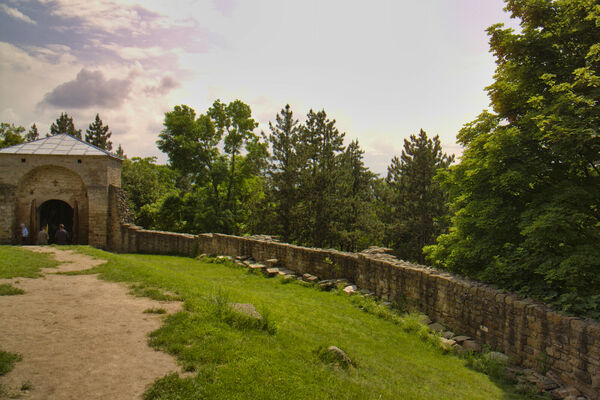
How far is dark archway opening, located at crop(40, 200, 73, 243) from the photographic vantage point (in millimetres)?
21672

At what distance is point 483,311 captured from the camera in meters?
8.37

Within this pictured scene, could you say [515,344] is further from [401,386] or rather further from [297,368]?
[297,368]

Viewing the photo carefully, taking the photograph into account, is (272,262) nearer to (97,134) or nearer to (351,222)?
(351,222)

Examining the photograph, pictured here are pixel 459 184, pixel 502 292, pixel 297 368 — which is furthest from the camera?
pixel 459 184

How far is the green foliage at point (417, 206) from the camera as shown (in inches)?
1093

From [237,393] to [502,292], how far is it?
6628mm

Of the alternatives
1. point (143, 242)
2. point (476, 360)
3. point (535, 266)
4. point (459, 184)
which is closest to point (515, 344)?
point (476, 360)

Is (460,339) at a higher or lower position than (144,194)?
lower

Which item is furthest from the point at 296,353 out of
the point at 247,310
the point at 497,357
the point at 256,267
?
the point at 256,267

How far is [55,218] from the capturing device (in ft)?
73.5

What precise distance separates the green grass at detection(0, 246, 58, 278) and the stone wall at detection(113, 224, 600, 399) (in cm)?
822

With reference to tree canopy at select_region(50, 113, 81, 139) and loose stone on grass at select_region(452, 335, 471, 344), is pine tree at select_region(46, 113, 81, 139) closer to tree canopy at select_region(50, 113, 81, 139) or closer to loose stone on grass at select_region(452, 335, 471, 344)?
tree canopy at select_region(50, 113, 81, 139)

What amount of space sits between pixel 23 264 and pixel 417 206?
24881mm

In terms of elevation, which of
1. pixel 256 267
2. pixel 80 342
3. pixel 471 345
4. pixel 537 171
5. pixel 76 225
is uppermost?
pixel 537 171
